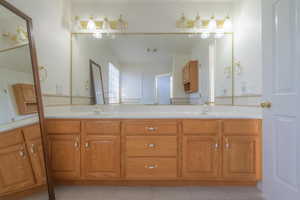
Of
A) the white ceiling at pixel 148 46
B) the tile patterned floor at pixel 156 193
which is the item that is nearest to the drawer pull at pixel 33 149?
the tile patterned floor at pixel 156 193

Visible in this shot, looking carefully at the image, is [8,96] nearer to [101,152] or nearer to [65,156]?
[65,156]

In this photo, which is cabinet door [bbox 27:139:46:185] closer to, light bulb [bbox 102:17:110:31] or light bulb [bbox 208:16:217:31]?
light bulb [bbox 102:17:110:31]

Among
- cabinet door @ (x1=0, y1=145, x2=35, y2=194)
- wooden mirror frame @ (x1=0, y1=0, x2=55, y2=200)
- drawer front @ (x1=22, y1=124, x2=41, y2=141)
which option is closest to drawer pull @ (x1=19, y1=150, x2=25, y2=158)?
cabinet door @ (x1=0, y1=145, x2=35, y2=194)

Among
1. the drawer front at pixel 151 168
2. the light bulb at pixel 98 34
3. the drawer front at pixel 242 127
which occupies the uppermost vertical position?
the light bulb at pixel 98 34

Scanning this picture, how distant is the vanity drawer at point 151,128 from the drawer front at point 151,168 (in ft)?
0.99

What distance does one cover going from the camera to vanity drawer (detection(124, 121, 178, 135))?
1.94 m

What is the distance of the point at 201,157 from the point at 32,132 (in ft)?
5.75

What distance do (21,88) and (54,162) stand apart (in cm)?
88

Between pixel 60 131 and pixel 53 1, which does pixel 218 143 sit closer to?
pixel 60 131

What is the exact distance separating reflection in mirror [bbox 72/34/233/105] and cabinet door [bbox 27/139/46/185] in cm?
94

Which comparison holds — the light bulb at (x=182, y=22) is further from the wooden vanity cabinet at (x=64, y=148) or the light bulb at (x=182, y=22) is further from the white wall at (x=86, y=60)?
the wooden vanity cabinet at (x=64, y=148)

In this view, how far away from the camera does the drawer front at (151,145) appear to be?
193 cm

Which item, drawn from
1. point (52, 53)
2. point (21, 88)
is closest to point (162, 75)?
point (52, 53)

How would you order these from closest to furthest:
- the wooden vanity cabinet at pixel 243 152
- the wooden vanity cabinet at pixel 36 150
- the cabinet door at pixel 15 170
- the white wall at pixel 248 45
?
1. the cabinet door at pixel 15 170
2. the wooden vanity cabinet at pixel 36 150
3. the wooden vanity cabinet at pixel 243 152
4. the white wall at pixel 248 45
